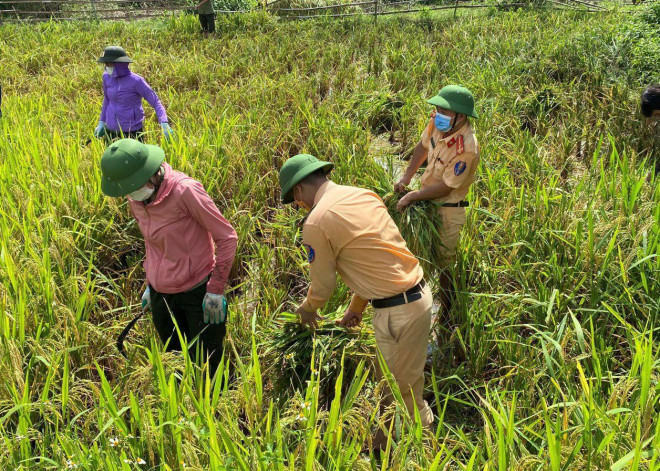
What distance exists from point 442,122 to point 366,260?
1.15m

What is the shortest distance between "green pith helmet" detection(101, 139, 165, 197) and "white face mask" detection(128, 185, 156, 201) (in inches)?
1.9

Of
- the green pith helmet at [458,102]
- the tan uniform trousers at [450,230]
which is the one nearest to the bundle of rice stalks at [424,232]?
the tan uniform trousers at [450,230]

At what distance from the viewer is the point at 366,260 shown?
200 cm

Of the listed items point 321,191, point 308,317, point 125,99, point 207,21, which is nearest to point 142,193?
point 321,191

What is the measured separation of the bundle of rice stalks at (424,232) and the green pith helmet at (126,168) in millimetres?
1482

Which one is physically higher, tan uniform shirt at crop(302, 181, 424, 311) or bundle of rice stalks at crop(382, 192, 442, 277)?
tan uniform shirt at crop(302, 181, 424, 311)

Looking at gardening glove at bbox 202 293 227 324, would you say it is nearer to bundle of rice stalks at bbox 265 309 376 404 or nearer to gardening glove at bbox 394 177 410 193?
bundle of rice stalks at bbox 265 309 376 404

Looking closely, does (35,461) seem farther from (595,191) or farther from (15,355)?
(595,191)

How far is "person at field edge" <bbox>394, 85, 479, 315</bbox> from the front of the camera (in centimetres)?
270

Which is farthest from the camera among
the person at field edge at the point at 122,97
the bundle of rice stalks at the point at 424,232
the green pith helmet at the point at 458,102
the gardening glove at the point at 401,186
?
the person at field edge at the point at 122,97

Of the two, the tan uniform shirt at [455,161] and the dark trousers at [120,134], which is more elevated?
the tan uniform shirt at [455,161]

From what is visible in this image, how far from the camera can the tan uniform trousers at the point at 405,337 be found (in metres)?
2.05

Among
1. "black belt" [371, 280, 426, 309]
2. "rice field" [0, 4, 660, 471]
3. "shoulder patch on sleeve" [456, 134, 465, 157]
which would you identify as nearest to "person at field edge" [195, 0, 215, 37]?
"rice field" [0, 4, 660, 471]

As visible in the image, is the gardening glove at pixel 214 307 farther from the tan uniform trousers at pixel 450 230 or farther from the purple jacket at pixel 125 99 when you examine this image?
the purple jacket at pixel 125 99
